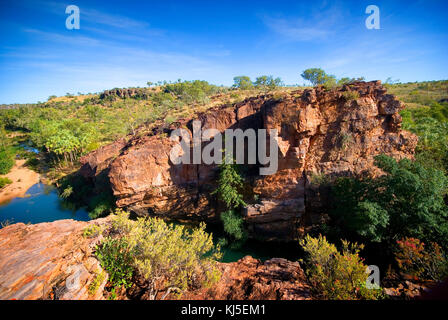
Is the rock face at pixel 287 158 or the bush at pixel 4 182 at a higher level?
the rock face at pixel 287 158

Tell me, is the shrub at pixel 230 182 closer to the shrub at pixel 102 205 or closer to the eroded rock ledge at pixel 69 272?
the eroded rock ledge at pixel 69 272

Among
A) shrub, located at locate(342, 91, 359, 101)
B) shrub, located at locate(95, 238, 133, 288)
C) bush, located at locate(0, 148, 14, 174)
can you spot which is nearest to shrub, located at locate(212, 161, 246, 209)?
shrub, located at locate(95, 238, 133, 288)

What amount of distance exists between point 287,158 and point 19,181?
4546 cm

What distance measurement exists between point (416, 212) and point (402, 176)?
2.05 metres

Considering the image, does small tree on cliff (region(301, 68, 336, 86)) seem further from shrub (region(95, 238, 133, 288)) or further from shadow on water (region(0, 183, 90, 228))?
shadow on water (region(0, 183, 90, 228))

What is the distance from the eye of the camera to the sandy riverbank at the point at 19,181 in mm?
28000

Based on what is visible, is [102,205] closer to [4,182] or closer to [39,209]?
[39,209]

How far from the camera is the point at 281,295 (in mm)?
7453

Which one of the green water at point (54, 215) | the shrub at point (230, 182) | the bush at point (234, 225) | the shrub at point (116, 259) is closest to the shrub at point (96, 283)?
the shrub at point (116, 259)

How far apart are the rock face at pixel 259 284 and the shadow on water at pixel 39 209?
19845mm

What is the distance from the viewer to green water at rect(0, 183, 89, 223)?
21625mm

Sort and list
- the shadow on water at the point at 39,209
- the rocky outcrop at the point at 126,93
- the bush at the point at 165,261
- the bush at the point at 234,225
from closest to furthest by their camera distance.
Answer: the bush at the point at 165,261, the bush at the point at 234,225, the shadow on water at the point at 39,209, the rocky outcrop at the point at 126,93

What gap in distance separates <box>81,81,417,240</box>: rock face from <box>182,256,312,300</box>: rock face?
531 centimetres
